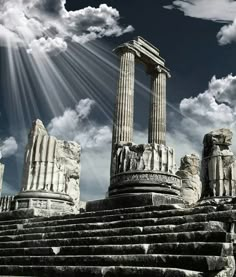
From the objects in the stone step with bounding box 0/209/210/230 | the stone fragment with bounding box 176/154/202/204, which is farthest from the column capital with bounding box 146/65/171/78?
the stone step with bounding box 0/209/210/230

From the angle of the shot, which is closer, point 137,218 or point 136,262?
point 136,262

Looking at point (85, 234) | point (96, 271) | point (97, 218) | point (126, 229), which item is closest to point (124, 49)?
point (97, 218)

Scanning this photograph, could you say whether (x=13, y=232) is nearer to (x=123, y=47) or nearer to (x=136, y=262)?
(x=136, y=262)

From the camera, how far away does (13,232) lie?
978 centimetres

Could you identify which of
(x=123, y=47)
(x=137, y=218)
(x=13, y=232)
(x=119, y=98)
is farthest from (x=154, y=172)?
(x=123, y=47)

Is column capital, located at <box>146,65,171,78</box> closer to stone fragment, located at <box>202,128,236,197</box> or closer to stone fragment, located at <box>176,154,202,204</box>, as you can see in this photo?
stone fragment, located at <box>176,154,202,204</box>

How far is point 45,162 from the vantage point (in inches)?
476

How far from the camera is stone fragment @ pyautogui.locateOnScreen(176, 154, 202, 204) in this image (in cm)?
2128

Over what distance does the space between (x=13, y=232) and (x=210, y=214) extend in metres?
5.12

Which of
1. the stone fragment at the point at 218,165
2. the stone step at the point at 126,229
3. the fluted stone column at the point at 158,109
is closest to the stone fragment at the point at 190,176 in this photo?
the fluted stone column at the point at 158,109

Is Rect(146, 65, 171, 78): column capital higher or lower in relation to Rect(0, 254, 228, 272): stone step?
higher

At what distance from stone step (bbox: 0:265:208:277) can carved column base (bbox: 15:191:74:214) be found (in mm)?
3831

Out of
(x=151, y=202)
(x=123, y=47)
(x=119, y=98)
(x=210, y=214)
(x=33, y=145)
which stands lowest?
(x=210, y=214)

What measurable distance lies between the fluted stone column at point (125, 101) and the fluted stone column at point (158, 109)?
244cm
